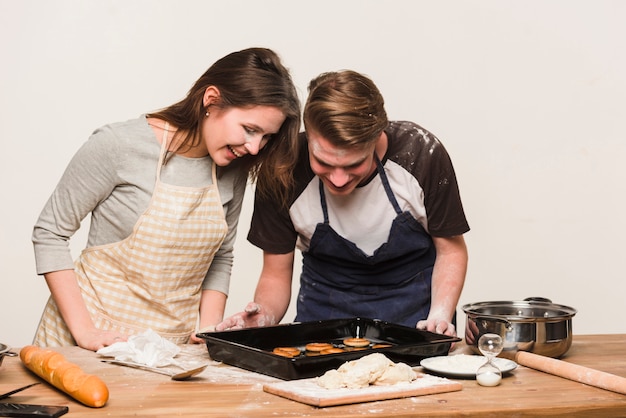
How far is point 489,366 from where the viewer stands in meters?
2.07

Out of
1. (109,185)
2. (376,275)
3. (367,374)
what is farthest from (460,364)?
(109,185)

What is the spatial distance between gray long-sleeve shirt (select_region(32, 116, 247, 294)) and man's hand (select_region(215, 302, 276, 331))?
366 mm

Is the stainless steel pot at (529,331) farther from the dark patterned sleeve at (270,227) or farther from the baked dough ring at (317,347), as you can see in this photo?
the dark patterned sleeve at (270,227)

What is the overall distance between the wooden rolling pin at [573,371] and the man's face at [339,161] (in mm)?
688

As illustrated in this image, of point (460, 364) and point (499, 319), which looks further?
point (499, 319)

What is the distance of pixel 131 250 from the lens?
265 centimetres

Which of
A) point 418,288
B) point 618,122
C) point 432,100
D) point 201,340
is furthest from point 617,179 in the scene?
point 201,340

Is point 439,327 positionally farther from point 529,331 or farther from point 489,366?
point 489,366

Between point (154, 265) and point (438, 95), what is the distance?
2.22 m

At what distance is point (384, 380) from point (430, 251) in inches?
39.4

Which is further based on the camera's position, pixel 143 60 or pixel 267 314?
pixel 143 60

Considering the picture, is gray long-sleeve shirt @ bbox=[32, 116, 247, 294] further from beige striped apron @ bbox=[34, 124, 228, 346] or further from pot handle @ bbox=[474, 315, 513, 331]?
pot handle @ bbox=[474, 315, 513, 331]

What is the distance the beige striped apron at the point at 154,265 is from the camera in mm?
2641

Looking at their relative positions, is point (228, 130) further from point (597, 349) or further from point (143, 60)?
point (143, 60)
